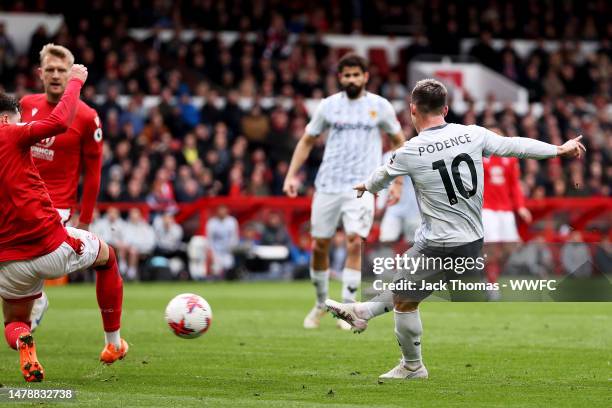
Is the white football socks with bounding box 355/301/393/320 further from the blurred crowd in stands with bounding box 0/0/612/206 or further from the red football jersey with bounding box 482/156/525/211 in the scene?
the blurred crowd in stands with bounding box 0/0/612/206

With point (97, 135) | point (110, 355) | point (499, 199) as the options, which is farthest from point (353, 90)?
point (499, 199)

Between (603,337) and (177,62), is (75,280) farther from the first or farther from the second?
(603,337)

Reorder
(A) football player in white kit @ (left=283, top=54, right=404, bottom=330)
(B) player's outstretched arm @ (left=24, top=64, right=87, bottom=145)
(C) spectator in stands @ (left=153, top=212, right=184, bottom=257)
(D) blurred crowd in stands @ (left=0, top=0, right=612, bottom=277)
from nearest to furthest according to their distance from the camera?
(B) player's outstretched arm @ (left=24, top=64, right=87, bottom=145) → (A) football player in white kit @ (left=283, top=54, right=404, bottom=330) → (C) spectator in stands @ (left=153, top=212, right=184, bottom=257) → (D) blurred crowd in stands @ (left=0, top=0, right=612, bottom=277)

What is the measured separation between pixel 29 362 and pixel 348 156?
5.47 m

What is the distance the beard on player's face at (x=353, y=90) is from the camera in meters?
12.3

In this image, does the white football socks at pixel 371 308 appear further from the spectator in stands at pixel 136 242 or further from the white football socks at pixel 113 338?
the spectator in stands at pixel 136 242

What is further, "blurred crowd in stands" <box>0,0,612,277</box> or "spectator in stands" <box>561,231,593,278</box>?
"blurred crowd in stands" <box>0,0,612,277</box>

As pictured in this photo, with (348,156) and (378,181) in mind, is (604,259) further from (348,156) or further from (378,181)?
(378,181)

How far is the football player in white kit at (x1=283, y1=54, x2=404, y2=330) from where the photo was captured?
1241cm

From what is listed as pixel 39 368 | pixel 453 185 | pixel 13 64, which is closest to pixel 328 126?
pixel 453 185

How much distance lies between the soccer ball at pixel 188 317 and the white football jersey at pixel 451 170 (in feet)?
6.41

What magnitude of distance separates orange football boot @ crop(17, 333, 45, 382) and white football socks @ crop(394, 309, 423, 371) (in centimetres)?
243

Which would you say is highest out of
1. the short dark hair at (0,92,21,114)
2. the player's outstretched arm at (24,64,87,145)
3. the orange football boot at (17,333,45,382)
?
the short dark hair at (0,92,21,114)

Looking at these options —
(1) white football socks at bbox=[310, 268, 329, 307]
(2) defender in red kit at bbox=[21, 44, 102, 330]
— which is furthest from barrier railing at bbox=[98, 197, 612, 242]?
(2) defender in red kit at bbox=[21, 44, 102, 330]
